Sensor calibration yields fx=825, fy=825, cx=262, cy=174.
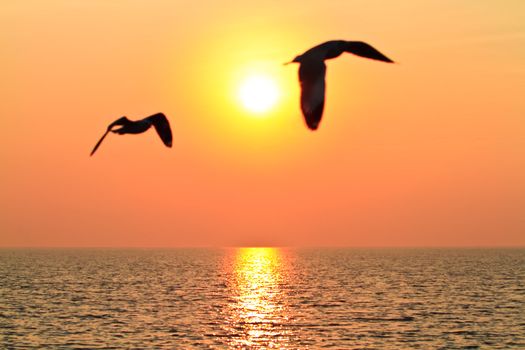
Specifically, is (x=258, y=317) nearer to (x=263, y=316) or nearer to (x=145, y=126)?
(x=263, y=316)

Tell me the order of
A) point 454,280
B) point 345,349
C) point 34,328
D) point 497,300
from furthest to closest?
1. point 454,280
2. point 497,300
3. point 34,328
4. point 345,349

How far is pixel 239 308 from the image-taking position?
105 meters

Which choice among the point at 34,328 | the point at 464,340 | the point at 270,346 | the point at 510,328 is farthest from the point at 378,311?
the point at 34,328

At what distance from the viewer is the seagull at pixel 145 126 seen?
13.2m

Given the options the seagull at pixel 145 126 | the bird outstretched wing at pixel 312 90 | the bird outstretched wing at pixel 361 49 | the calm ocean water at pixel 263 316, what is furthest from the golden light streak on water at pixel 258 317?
the bird outstretched wing at pixel 312 90

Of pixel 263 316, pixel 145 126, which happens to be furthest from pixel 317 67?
pixel 263 316

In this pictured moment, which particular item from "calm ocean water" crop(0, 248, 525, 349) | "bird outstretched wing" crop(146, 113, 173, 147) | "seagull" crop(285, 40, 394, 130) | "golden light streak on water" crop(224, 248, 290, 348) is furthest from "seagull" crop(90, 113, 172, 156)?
"golden light streak on water" crop(224, 248, 290, 348)

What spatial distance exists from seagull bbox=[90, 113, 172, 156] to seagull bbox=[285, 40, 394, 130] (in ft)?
18.6

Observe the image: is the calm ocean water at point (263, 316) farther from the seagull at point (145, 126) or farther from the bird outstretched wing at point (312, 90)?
the bird outstretched wing at point (312, 90)

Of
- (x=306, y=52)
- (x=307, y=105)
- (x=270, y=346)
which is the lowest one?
(x=270, y=346)

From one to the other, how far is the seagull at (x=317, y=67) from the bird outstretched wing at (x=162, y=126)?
Result: 6.00 metres

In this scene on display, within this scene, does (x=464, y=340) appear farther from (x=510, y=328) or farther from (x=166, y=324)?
(x=166, y=324)

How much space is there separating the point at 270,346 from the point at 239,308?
121ft

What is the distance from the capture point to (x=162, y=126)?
46.4ft
